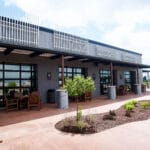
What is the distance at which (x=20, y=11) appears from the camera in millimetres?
15453

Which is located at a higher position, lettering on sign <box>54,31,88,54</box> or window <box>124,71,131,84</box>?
lettering on sign <box>54,31,88,54</box>

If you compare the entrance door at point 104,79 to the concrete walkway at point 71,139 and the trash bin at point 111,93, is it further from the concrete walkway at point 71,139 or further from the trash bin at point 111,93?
the concrete walkway at point 71,139

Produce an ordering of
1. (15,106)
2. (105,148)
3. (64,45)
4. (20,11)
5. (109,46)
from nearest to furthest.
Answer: (105,148), (15,106), (20,11), (64,45), (109,46)

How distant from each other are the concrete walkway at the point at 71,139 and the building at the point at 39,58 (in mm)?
4454

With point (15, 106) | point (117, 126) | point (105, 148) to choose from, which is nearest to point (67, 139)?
point (105, 148)

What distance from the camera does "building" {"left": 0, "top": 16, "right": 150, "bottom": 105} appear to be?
11977 mm

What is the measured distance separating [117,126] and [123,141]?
163cm

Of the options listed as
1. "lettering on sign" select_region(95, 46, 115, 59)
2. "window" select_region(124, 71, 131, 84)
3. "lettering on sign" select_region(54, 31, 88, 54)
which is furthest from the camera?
"window" select_region(124, 71, 131, 84)

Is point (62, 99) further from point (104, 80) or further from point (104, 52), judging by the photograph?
point (104, 52)

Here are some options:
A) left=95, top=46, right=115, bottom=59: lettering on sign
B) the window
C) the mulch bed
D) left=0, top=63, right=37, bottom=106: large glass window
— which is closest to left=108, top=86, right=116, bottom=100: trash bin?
left=95, top=46, right=115, bottom=59: lettering on sign

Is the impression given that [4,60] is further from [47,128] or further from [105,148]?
[105,148]

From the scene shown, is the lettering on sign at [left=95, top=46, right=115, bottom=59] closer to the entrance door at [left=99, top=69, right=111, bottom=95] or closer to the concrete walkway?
the entrance door at [left=99, top=69, right=111, bottom=95]

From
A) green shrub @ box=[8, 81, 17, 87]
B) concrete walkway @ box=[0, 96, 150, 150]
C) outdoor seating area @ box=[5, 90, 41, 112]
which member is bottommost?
concrete walkway @ box=[0, 96, 150, 150]

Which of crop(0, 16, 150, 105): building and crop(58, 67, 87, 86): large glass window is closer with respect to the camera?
crop(0, 16, 150, 105): building
